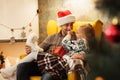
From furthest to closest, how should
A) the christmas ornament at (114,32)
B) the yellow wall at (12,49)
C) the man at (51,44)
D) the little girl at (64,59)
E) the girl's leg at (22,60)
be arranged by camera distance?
the yellow wall at (12,49), the girl's leg at (22,60), the man at (51,44), the little girl at (64,59), the christmas ornament at (114,32)

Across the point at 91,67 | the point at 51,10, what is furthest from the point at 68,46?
the point at 91,67

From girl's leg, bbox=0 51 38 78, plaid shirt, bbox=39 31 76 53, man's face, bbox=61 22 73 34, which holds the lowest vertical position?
girl's leg, bbox=0 51 38 78

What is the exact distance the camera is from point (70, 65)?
2551mm

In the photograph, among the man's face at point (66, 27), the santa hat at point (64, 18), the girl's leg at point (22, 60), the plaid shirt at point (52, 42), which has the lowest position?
the girl's leg at point (22, 60)

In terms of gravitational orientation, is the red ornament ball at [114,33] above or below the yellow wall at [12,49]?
above

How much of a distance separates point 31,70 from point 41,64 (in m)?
0.14

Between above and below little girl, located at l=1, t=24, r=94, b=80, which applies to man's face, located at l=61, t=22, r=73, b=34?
above

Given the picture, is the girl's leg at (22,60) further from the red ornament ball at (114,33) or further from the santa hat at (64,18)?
the red ornament ball at (114,33)

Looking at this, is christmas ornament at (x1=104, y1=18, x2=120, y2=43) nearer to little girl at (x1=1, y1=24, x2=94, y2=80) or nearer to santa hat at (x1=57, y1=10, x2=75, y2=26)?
little girl at (x1=1, y1=24, x2=94, y2=80)

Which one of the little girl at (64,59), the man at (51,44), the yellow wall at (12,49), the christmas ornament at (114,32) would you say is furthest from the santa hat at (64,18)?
the christmas ornament at (114,32)

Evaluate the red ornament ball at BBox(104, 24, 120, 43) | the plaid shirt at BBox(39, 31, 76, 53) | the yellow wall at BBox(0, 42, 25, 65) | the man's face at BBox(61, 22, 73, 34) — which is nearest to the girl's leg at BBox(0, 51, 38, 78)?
the plaid shirt at BBox(39, 31, 76, 53)

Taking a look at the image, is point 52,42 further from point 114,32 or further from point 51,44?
point 114,32

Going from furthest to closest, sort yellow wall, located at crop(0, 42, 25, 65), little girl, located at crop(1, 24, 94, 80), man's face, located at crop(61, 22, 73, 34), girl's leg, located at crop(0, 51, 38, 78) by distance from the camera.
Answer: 1. yellow wall, located at crop(0, 42, 25, 65)
2. man's face, located at crop(61, 22, 73, 34)
3. girl's leg, located at crop(0, 51, 38, 78)
4. little girl, located at crop(1, 24, 94, 80)

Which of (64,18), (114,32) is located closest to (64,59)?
(64,18)
